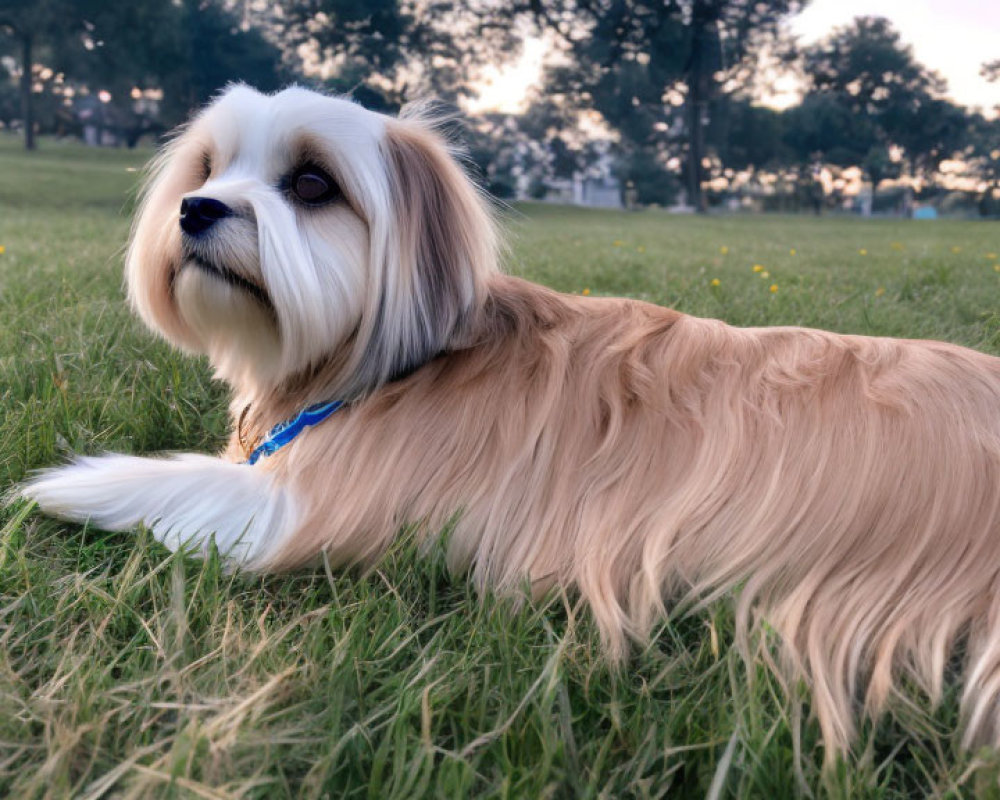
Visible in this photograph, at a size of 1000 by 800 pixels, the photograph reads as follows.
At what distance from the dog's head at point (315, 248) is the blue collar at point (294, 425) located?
67mm

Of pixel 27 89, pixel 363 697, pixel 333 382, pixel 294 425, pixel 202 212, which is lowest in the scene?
pixel 363 697

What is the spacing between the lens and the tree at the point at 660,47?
33.8 meters

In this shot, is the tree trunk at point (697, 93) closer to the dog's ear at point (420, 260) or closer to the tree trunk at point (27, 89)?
the tree trunk at point (27, 89)

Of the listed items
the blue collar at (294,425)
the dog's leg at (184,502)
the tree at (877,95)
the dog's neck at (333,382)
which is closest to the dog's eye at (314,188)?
the dog's neck at (333,382)

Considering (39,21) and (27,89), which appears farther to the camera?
(27,89)

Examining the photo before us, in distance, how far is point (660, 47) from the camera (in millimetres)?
35156

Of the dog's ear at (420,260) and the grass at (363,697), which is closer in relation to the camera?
the grass at (363,697)

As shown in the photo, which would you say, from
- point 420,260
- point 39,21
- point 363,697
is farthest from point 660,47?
Answer: point 363,697

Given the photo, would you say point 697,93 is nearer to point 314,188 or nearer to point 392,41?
point 392,41

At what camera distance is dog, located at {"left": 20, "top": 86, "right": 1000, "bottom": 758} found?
1723mm

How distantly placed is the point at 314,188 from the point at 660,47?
36668 millimetres

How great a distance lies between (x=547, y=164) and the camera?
2087 inches

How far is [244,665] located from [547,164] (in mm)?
53806

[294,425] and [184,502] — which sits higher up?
[294,425]
